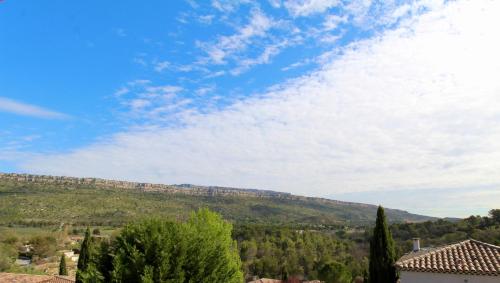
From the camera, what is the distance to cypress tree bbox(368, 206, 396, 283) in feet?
61.6

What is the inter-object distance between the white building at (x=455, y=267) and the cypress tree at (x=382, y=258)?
9.90 feet

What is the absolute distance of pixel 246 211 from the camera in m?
108

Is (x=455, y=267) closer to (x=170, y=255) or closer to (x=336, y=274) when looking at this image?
(x=170, y=255)

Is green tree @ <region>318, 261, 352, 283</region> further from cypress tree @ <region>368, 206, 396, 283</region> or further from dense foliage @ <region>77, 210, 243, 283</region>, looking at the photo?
dense foliage @ <region>77, 210, 243, 283</region>

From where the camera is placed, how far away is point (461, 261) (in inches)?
585

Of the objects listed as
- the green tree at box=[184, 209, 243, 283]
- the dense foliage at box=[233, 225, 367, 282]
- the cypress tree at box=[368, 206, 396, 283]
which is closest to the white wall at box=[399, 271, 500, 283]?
the cypress tree at box=[368, 206, 396, 283]

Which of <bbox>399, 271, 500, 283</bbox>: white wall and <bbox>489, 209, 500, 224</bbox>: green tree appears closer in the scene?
<bbox>399, 271, 500, 283</bbox>: white wall

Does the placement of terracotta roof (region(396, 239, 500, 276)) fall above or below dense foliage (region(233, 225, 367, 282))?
above

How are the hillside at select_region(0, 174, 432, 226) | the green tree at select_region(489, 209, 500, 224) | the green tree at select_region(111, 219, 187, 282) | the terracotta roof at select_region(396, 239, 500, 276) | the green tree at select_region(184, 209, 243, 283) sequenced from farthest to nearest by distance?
the hillside at select_region(0, 174, 432, 226) < the green tree at select_region(489, 209, 500, 224) < the terracotta roof at select_region(396, 239, 500, 276) < the green tree at select_region(184, 209, 243, 283) < the green tree at select_region(111, 219, 187, 282)

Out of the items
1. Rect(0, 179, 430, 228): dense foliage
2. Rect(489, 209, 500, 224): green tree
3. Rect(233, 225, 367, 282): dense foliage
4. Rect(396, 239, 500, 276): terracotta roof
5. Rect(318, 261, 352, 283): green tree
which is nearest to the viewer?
Rect(396, 239, 500, 276): terracotta roof

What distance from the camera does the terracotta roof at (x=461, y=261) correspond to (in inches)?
555

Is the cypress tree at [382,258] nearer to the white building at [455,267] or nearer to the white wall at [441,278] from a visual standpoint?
the white building at [455,267]

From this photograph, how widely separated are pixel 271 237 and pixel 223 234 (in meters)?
52.8

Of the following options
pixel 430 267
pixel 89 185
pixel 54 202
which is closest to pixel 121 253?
pixel 430 267
